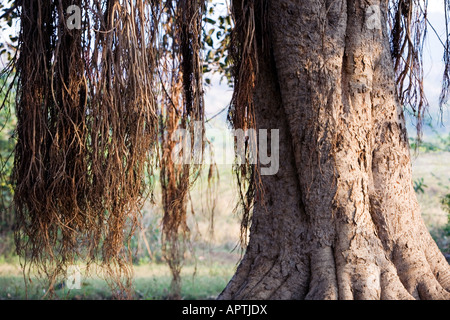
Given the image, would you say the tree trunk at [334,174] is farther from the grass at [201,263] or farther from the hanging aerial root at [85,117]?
the grass at [201,263]

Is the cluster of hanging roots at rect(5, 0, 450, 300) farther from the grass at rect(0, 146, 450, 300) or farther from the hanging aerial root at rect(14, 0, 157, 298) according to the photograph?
the grass at rect(0, 146, 450, 300)

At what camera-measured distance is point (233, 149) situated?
270cm

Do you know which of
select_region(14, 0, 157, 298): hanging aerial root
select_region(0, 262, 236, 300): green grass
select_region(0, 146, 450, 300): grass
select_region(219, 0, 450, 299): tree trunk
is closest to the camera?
select_region(14, 0, 157, 298): hanging aerial root

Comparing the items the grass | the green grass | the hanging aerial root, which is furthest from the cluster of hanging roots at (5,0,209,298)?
the green grass

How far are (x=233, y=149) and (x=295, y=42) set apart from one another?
0.68 m

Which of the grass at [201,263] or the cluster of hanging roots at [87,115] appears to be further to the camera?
the grass at [201,263]

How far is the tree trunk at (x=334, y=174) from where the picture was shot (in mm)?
2195

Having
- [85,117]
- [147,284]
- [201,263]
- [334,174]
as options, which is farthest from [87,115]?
[201,263]

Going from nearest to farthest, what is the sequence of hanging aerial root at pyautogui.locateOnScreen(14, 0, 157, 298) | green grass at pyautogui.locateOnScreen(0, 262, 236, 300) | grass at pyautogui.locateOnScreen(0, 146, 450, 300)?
hanging aerial root at pyautogui.locateOnScreen(14, 0, 157, 298), green grass at pyautogui.locateOnScreen(0, 262, 236, 300), grass at pyautogui.locateOnScreen(0, 146, 450, 300)

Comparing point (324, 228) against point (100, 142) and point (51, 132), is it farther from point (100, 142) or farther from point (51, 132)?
point (51, 132)

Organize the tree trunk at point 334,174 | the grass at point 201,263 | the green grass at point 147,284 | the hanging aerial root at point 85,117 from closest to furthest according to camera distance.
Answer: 1. the hanging aerial root at point 85,117
2. the tree trunk at point 334,174
3. the green grass at point 147,284
4. the grass at point 201,263

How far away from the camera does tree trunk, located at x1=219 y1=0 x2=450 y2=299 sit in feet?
7.20

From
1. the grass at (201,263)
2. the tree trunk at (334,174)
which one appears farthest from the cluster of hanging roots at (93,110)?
the grass at (201,263)
